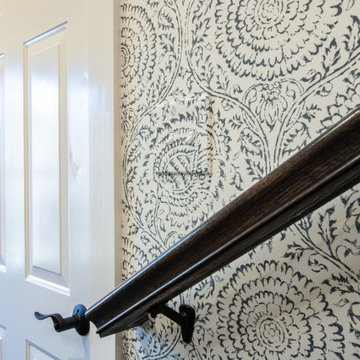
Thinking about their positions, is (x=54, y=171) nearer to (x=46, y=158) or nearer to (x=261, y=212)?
(x=46, y=158)

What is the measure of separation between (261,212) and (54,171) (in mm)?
672

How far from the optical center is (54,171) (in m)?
0.88

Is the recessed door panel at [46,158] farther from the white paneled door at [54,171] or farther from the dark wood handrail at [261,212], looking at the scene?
the dark wood handrail at [261,212]

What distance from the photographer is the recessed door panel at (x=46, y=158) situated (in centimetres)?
86

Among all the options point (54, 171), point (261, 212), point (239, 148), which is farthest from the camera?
point (54, 171)

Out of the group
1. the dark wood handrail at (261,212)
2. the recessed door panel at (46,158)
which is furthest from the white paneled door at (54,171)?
the dark wood handrail at (261,212)

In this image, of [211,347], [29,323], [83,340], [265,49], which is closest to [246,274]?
[211,347]

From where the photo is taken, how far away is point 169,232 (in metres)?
0.64

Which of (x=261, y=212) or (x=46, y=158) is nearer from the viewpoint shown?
(x=261, y=212)

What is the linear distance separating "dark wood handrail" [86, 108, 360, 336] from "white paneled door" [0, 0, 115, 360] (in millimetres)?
271

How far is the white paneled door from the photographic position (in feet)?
2.39

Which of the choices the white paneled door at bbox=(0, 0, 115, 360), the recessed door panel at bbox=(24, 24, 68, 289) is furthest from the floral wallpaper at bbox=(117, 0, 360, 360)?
the recessed door panel at bbox=(24, 24, 68, 289)

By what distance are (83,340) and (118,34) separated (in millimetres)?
708

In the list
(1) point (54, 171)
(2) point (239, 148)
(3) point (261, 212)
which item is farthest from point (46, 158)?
(3) point (261, 212)
